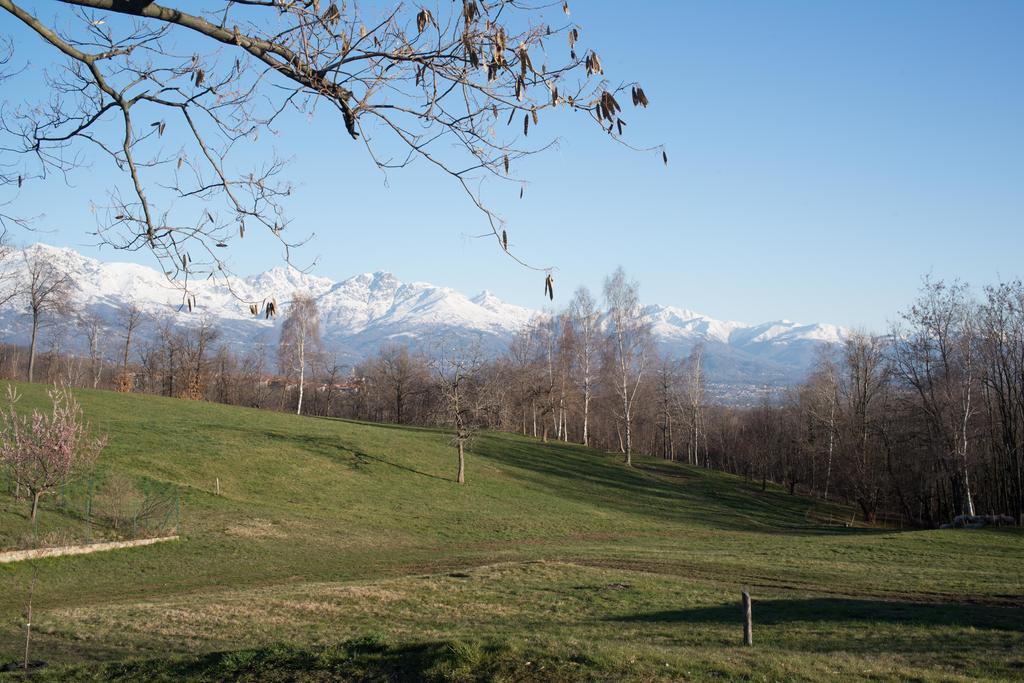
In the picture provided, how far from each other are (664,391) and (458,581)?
6522 cm

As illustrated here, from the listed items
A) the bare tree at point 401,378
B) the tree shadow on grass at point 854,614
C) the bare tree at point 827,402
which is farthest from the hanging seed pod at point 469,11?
the bare tree at point 401,378

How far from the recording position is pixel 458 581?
20531mm

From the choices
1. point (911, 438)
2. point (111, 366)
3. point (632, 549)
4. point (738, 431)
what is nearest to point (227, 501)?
point (632, 549)

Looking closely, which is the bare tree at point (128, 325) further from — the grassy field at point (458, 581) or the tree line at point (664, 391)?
the grassy field at point (458, 581)

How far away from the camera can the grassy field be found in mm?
8797

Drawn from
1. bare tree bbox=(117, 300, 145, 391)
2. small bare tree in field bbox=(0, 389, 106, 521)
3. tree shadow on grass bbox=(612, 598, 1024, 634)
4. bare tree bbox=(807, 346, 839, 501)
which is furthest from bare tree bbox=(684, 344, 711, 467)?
small bare tree in field bbox=(0, 389, 106, 521)

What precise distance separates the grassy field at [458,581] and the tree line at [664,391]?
7203 mm

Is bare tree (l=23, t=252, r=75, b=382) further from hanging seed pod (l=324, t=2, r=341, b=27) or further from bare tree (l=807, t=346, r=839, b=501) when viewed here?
bare tree (l=807, t=346, r=839, b=501)

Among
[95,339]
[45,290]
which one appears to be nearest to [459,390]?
[45,290]

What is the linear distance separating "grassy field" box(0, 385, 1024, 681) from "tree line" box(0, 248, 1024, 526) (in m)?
7.20

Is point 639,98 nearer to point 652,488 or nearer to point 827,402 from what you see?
point 652,488

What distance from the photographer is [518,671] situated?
23.7ft

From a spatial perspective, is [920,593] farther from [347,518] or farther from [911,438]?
[911,438]

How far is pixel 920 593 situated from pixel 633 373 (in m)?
56.9
